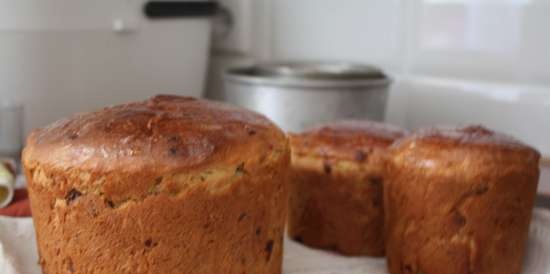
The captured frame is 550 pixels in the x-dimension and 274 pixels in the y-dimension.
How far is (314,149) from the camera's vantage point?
858mm

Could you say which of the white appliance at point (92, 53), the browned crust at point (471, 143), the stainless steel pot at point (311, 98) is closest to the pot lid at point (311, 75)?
the stainless steel pot at point (311, 98)

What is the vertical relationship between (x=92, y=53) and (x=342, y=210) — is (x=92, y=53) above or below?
above

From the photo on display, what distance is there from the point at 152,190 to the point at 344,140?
30 cm

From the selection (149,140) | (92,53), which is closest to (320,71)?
(92,53)

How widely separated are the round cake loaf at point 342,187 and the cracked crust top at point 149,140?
0.16 m

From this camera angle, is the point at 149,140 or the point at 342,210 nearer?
the point at 149,140

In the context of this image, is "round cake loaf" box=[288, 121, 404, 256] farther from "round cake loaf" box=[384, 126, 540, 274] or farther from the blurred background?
the blurred background

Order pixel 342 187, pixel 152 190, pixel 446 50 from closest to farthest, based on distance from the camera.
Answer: pixel 152 190 < pixel 342 187 < pixel 446 50

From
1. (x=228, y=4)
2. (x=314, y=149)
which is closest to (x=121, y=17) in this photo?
(x=228, y=4)

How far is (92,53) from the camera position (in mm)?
1120

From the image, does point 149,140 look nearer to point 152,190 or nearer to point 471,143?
point 152,190

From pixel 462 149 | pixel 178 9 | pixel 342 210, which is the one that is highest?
pixel 178 9

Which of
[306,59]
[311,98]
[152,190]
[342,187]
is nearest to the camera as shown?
[152,190]

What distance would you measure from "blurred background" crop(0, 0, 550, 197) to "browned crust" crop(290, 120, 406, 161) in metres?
0.17
